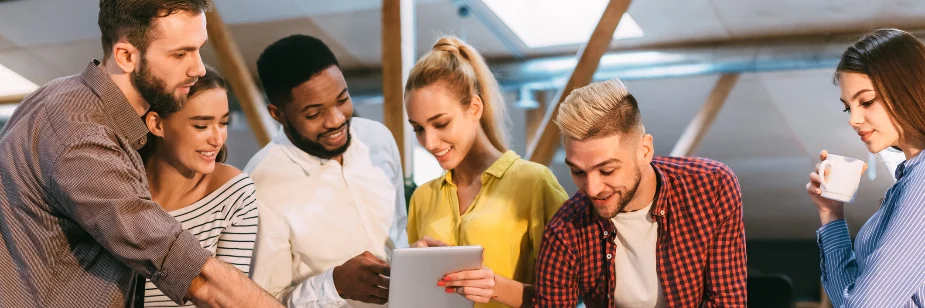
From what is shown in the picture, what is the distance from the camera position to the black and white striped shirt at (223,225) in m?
2.96

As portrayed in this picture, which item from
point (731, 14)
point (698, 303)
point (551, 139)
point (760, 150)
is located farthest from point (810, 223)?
point (698, 303)

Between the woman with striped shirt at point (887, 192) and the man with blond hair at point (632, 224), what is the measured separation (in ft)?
0.92

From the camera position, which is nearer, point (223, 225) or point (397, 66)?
point (223, 225)

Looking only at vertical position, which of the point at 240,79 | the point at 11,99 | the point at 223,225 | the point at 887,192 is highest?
the point at 240,79

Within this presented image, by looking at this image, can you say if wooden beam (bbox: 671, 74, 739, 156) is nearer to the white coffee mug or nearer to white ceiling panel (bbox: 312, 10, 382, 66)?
white ceiling panel (bbox: 312, 10, 382, 66)

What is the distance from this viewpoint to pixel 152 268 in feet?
6.93

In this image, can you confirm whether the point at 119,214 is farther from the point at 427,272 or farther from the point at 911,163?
the point at 911,163

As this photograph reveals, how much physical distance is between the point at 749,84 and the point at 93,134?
17.1 ft

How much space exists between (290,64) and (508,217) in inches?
41.3

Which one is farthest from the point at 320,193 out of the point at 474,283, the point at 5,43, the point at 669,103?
the point at 669,103

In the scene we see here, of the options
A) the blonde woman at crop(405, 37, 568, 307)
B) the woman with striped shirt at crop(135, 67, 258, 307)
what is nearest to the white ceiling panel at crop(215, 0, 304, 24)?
the woman with striped shirt at crop(135, 67, 258, 307)

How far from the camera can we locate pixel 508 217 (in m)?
2.88

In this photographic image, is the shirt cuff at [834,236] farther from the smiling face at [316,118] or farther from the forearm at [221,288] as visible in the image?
the smiling face at [316,118]

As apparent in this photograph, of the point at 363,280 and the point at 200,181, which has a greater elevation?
the point at 200,181
